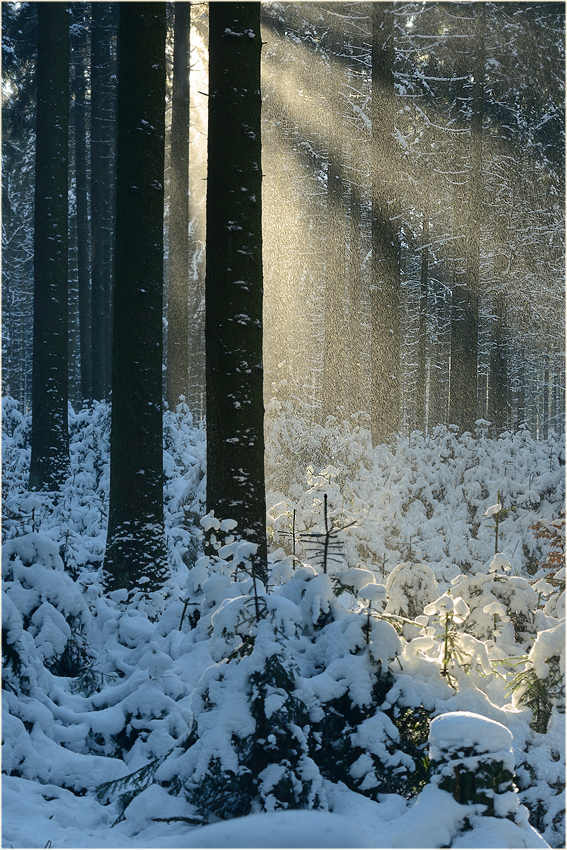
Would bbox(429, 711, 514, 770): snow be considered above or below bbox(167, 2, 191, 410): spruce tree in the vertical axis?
below

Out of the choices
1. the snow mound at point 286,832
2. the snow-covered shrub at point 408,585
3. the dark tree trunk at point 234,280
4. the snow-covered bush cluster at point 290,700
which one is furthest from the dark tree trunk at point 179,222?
the snow mound at point 286,832

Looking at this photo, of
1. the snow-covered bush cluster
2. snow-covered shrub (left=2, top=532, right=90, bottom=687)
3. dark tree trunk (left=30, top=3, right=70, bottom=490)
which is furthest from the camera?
dark tree trunk (left=30, top=3, right=70, bottom=490)

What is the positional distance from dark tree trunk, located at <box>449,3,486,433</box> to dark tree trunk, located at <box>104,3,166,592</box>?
8.07m

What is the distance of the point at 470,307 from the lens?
14617mm

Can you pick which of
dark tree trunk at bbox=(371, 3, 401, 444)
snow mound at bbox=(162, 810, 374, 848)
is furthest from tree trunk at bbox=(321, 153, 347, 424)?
snow mound at bbox=(162, 810, 374, 848)

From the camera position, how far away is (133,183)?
6910mm

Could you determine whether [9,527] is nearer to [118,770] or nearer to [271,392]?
[118,770]

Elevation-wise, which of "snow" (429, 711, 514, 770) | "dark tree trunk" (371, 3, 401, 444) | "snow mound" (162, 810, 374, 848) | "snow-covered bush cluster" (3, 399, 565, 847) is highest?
"dark tree trunk" (371, 3, 401, 444)

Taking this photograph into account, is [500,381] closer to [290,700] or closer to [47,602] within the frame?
[47,602]

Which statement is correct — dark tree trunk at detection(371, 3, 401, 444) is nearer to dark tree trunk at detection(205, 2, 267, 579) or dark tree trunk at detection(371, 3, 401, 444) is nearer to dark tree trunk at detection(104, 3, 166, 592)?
dark tree trunk at detection(104, 3, 166, 592)

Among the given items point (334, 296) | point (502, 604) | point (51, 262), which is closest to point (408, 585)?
point (502, 604)

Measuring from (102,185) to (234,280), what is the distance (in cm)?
1669

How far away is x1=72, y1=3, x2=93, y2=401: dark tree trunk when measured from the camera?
20.6 m

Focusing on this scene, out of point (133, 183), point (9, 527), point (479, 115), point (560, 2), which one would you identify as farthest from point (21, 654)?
point (560, 2)
